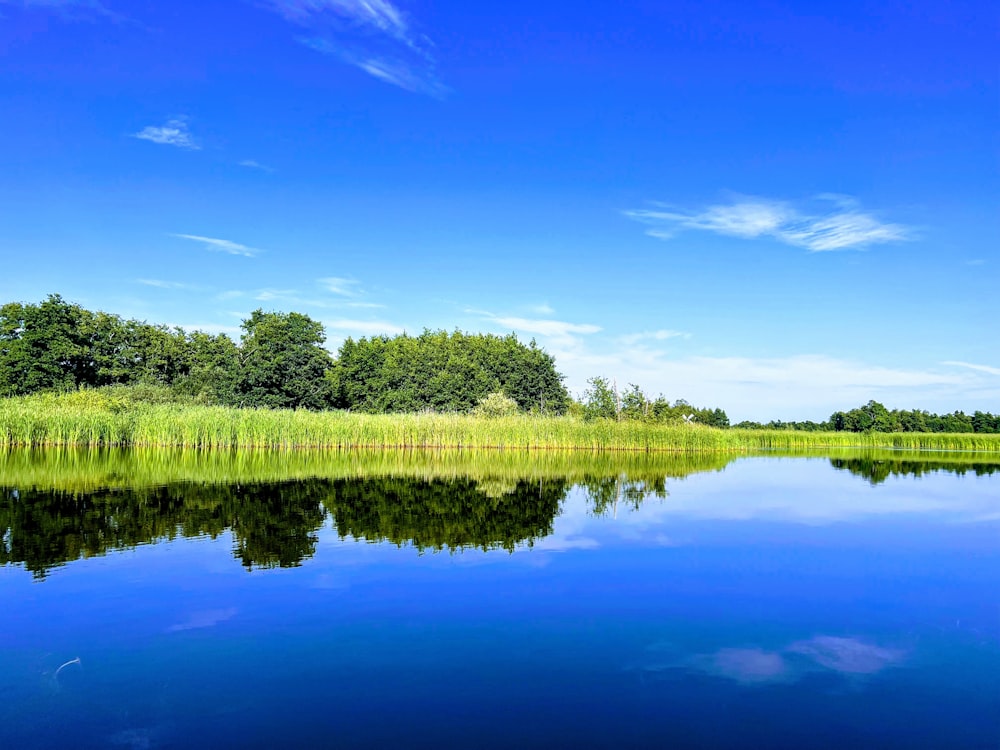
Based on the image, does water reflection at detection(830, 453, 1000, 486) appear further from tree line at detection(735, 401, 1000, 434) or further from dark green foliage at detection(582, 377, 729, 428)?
tree line at detection(735, 401, 1000, 434)

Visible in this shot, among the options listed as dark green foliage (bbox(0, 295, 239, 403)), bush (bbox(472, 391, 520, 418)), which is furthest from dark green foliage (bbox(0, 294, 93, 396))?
bush (bbox(472, 391, 520, 418))

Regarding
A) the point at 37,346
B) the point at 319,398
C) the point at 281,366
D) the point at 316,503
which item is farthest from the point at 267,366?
the point at 316,503

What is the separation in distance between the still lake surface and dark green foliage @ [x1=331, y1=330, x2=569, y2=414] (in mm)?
38954

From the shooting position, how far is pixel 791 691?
5133 mm

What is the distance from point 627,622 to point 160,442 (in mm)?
30119

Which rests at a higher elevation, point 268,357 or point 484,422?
point 268,357

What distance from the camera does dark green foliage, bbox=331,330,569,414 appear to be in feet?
174

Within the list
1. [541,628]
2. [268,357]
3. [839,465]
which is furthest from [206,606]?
[268,357]

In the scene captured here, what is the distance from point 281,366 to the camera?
50.6m

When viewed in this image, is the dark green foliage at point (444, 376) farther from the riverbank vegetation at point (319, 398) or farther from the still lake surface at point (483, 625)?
the still lake surface at point (483, 625)

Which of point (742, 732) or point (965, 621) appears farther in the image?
point (965, 621)

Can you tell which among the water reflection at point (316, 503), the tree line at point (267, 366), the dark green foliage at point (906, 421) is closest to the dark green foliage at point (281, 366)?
the tree line at point (267, 366)

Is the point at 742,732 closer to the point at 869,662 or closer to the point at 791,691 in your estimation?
the point at 791,691

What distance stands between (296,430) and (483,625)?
90.3ft
